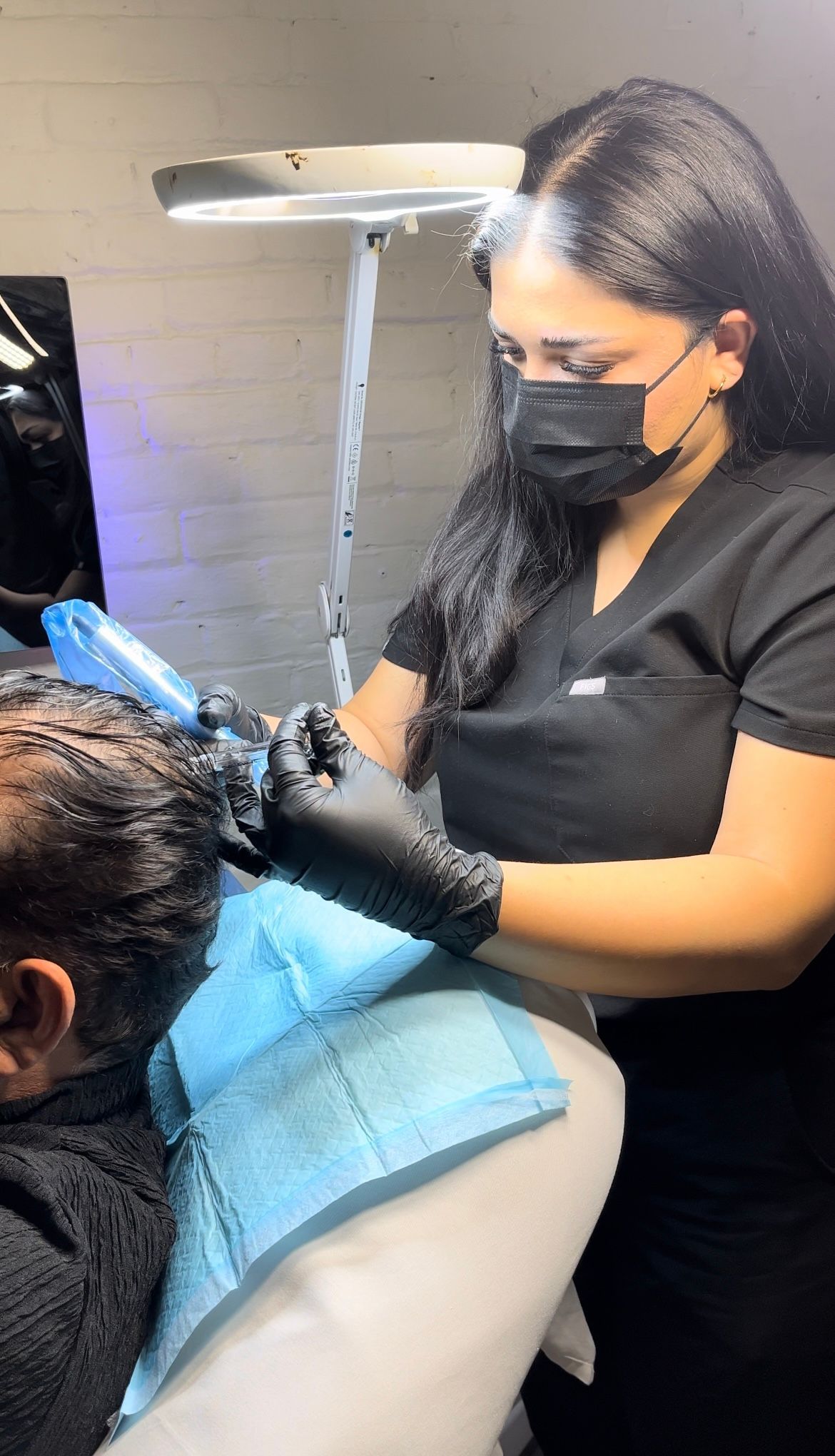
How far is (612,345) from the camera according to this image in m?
0.85

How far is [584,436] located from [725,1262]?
79cm

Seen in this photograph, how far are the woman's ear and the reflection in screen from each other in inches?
36.1

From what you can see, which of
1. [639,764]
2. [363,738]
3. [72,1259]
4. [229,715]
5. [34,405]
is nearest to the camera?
[72,1259]

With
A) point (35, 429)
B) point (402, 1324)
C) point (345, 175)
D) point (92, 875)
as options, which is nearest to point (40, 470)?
point (35, 429)

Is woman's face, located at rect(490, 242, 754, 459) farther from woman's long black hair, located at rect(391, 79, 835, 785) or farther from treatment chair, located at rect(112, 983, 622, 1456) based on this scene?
treatment chair, located at rect(112, 983, 622, 1456)

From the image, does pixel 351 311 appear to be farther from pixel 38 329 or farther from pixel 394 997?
pixel 394 997

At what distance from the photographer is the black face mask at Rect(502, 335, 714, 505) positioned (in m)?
0.88

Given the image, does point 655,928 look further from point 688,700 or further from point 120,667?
point 120,667

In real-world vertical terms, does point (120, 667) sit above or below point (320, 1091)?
above

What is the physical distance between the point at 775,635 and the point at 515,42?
0.98 meters

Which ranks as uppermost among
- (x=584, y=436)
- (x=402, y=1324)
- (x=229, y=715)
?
(x=584, y=436)

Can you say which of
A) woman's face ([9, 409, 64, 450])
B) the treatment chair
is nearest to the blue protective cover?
the treatment chair

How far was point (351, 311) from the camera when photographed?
3.65ft

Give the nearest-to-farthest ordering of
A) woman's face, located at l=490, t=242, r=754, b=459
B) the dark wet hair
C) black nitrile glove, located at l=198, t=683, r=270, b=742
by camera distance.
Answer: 1. woman's face, located at l=490, t=242, r=754, b=459
2. black nitrile glove, located at l=198, t=683, r=270, b=742
3. the dark wet hair
